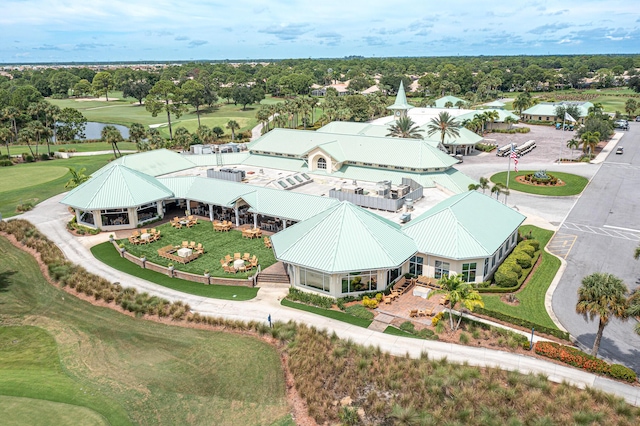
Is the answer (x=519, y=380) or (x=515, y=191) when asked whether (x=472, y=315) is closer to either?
(x=519, y=380)

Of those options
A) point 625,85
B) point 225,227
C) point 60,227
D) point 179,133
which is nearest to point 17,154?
point 179,133

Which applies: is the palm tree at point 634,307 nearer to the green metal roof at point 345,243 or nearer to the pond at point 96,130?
the green metal roof at point 345,243

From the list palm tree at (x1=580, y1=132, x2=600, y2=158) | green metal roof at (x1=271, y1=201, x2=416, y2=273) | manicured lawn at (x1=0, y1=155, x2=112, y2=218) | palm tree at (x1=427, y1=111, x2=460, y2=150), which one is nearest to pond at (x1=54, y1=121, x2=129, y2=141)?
manicured lawn at (x1=0, y1=155, x2=112, y2=218)

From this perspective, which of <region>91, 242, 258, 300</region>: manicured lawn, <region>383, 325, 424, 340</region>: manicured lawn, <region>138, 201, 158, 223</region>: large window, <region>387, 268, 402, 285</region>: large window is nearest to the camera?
<region>383, 325, 424, 340</region>: manicured lawn

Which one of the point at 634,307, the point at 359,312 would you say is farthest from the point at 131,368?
the point at 634,307

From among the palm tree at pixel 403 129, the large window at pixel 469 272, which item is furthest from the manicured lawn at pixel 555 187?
the large window at pixel 469 272

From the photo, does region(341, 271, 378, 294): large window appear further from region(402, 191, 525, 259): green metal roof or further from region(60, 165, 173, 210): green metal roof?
region(60, 165, 173, 210): green metal roof
